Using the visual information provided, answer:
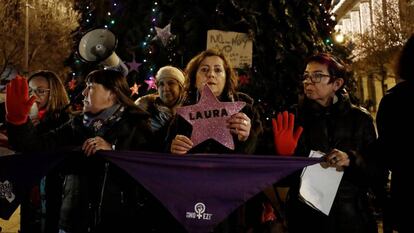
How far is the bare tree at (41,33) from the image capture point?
83.8 feet

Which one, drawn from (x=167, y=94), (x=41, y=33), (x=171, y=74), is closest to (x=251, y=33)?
(x=171, y=74)

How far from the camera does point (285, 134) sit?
2.84 meters

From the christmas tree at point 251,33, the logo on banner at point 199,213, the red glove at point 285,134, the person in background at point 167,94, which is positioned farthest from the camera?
the christmas tree at point 251,33

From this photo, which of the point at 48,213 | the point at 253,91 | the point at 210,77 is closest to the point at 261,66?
the point at 253,91

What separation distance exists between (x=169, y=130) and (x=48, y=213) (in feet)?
3.88

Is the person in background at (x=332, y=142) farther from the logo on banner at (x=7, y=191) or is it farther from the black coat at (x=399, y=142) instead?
the logo on banner at (x=7, y=191)

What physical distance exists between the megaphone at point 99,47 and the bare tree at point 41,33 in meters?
21.8

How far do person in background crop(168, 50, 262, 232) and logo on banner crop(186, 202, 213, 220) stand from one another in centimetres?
14

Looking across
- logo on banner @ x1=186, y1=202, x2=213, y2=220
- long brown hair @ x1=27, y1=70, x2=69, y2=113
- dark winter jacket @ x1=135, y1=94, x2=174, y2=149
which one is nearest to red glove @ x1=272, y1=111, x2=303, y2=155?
logo on banner @ x1=186, y1=202, x2=213, y2=220

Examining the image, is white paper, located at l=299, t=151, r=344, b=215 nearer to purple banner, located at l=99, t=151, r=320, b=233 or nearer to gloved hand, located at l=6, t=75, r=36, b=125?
purple banner, located at l=99, t=151, r=320, b=233

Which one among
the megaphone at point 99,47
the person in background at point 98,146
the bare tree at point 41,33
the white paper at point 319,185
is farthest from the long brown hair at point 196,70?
→ the bare tree at point 41,33

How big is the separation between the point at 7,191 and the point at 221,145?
1.69 meters

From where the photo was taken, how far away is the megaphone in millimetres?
4914

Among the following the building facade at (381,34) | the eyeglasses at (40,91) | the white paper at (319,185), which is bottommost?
the white paper at (319,185)
